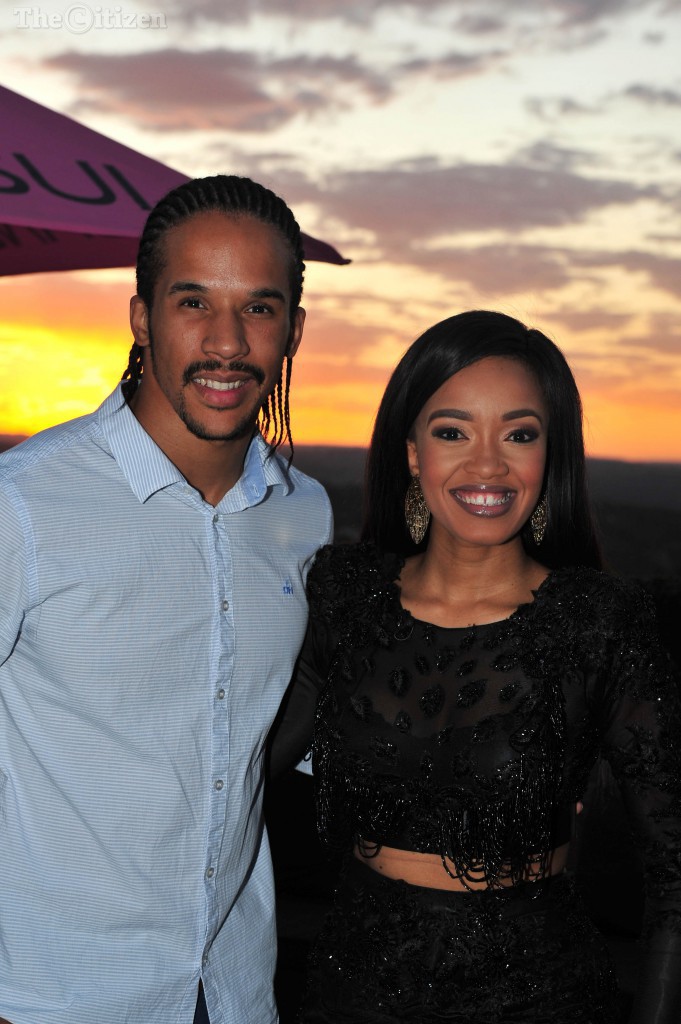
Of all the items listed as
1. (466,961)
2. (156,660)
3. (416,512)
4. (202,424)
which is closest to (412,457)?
(416,512)

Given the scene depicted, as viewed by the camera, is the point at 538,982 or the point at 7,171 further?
the point at 7,171

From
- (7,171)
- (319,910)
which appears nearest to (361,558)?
(7,171)

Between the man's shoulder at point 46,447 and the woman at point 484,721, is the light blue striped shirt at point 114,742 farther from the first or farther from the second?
the woman at point 484,721

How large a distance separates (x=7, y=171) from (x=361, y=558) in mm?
2236

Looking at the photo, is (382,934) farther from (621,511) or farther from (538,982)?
(621,511)

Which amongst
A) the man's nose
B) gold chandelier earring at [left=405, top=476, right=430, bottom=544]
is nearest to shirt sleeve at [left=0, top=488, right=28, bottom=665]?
the man's nose

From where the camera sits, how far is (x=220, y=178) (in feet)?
7.63

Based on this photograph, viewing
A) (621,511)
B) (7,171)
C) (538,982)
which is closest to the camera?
(538,982)

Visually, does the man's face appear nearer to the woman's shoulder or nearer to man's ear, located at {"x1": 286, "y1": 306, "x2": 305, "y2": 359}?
man's ear, located at {"x1": 286, "y1": 306, "x2": 305, "y2": 359}

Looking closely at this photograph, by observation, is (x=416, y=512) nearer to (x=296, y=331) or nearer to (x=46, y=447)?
(x=296, y=331)

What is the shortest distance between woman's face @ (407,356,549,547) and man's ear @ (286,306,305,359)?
34 centimetres

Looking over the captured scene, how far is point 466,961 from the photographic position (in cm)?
215

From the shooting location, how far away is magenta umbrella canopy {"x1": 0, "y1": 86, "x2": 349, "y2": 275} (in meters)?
3.86

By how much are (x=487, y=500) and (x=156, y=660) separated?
78cm
